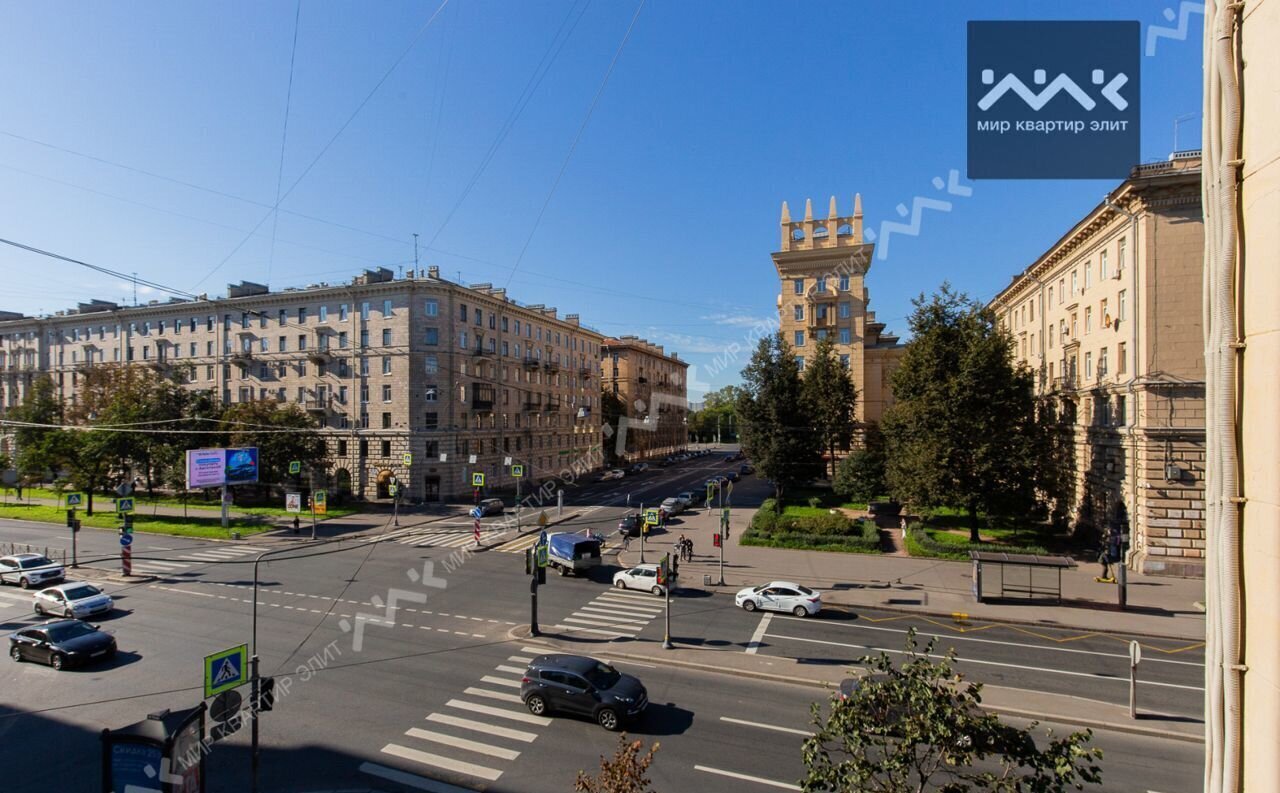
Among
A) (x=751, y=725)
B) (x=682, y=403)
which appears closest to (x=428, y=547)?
(x=751, y=725)

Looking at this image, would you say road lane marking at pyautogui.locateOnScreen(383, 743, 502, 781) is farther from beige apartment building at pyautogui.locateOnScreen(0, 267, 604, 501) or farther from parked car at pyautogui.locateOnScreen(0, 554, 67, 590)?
beige apartment building at pyautogui.locateOnScreen(0, 267, 604, 501)

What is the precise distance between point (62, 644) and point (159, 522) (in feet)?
100.0

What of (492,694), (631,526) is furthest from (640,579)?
(631,526)

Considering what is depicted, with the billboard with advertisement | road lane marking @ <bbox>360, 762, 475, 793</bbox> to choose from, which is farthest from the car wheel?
the billboard with advertisement

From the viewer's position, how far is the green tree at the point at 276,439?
4950cm

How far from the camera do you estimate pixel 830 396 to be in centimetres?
5228

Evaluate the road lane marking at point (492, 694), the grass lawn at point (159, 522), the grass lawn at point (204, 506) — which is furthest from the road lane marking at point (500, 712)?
the grass lawn at point (204, 506)

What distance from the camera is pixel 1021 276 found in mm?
53344

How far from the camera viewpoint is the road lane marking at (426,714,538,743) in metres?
14.0

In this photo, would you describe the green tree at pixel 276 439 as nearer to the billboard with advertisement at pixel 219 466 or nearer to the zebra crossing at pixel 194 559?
the billboard with advertisement at pixel 219 466

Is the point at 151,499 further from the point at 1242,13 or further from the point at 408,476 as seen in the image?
the point at 1242,13

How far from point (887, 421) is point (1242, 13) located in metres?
41.8

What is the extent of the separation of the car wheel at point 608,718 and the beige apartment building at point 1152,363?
1148 inches

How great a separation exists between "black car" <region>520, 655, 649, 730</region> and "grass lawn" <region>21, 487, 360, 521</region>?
38498 mm
